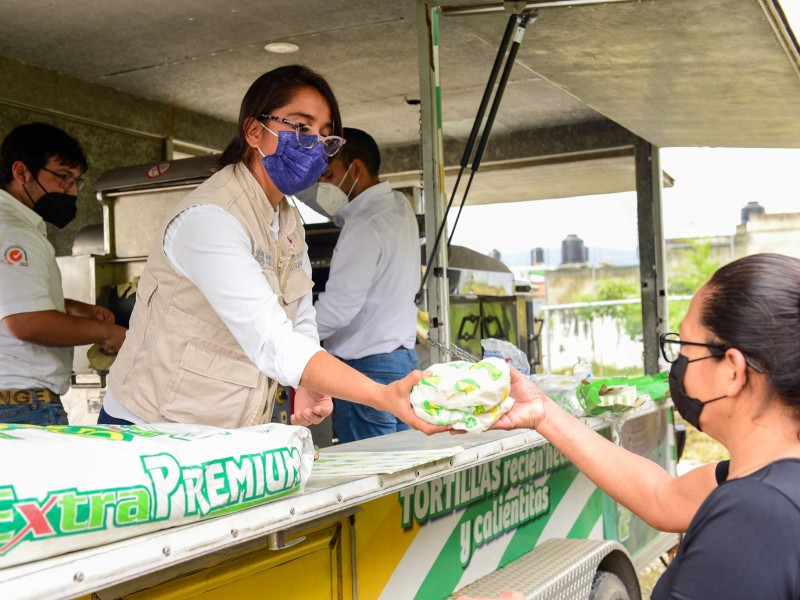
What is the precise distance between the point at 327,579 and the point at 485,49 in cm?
568

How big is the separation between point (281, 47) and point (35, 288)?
389 centimetres

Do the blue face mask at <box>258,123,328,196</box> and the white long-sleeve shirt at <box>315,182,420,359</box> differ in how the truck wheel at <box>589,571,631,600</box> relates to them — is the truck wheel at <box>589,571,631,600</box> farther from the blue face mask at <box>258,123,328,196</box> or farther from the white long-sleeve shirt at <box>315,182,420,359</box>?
the blue face mask at <box>258,123,328,196</box>

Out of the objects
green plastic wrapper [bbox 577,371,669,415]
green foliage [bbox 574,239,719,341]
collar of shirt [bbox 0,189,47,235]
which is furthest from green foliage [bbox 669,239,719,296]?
collar of shirt [bbox 0,189,47,235]

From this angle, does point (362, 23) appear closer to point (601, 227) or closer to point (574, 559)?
point (574, 559)

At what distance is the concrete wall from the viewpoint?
6570 millimetres

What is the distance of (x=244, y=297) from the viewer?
1.99m

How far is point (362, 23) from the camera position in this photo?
6145 mm

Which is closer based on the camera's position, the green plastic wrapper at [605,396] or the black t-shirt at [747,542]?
the black t-shirt at [747,542]

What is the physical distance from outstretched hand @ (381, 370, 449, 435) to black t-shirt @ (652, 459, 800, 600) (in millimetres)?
647

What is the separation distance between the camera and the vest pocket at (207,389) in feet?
7.01

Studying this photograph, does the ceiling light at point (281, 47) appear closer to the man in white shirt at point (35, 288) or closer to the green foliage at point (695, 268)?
the man in white shirt at point (35, 288)

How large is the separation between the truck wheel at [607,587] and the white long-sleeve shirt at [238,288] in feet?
5.84

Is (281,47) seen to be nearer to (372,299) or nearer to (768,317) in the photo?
(372,299)

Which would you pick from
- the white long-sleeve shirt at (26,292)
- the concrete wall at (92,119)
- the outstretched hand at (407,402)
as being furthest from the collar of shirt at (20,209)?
the concrete wall at (92,119)
